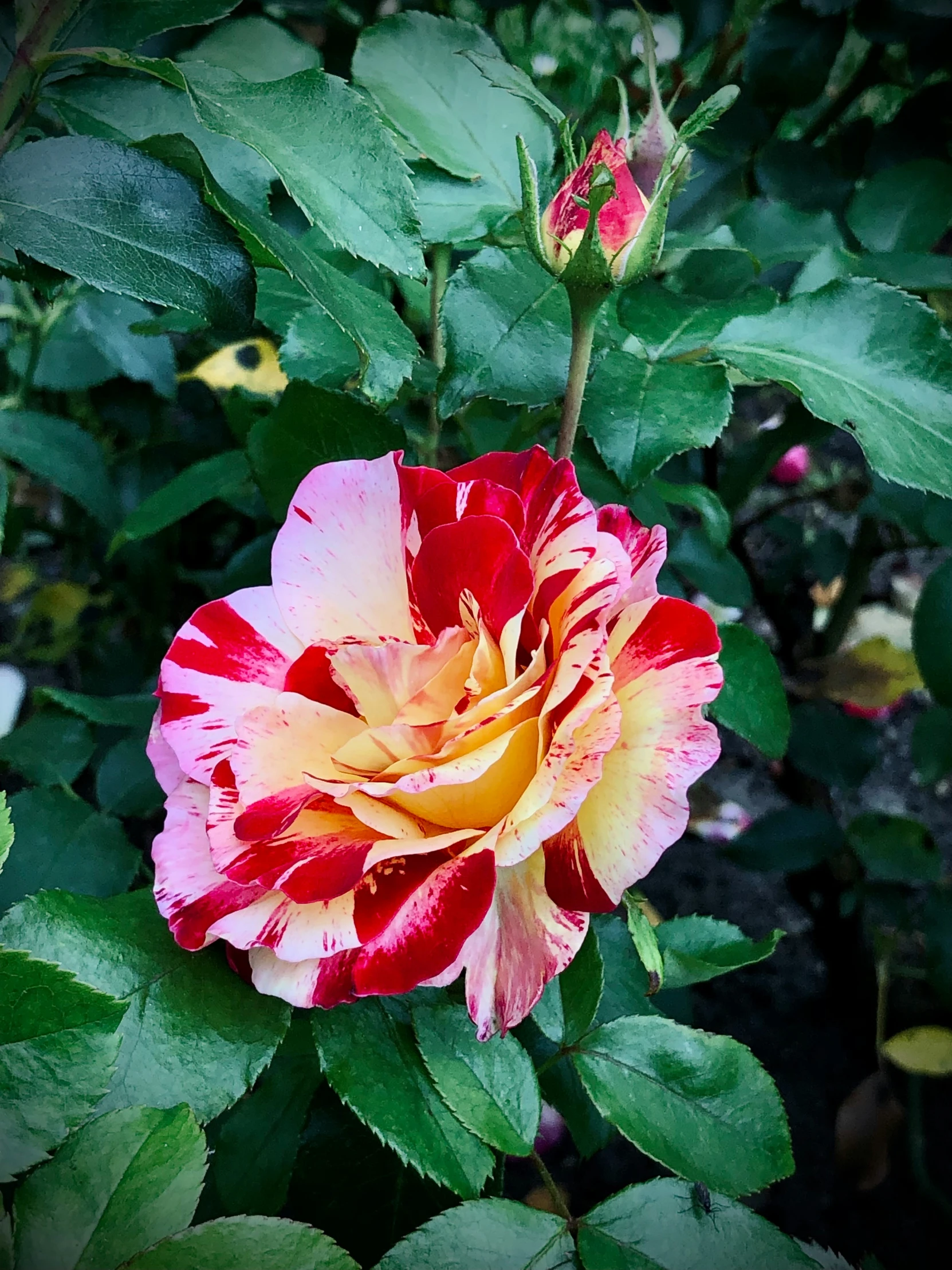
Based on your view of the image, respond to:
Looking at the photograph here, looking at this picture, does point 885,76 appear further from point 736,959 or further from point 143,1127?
point 143,1127

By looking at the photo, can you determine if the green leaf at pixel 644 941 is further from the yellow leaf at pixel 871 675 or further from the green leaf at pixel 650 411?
the yellow leaf at pixel 871 675

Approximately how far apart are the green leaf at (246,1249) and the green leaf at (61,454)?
46cm

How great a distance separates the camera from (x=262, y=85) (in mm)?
308

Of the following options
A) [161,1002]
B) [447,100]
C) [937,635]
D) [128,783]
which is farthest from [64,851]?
[937,635]

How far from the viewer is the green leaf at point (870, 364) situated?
0.34m

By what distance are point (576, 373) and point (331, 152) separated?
0.11 meters

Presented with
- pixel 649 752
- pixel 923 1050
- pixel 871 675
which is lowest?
pixel 923 1050

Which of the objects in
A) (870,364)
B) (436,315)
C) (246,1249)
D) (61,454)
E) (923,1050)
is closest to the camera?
(246,1249)

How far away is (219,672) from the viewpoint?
1.03 feet

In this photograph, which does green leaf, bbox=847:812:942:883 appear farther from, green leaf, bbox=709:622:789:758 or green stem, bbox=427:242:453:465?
green stem, bbox=427:242:453:465

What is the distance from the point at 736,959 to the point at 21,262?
0.38m

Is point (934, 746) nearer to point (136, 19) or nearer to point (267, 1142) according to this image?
point (267, 1142)

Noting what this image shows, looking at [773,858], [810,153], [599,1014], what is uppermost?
[810,153]

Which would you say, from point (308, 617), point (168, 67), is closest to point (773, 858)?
point (308, 617)
